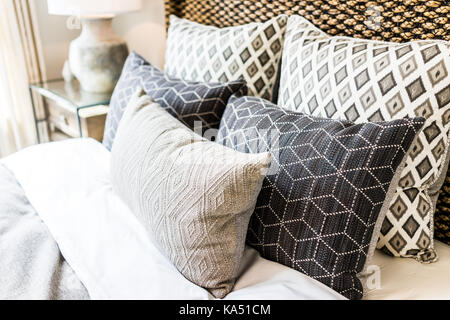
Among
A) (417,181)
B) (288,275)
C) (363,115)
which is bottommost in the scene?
(288,275)

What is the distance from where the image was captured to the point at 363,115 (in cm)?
94

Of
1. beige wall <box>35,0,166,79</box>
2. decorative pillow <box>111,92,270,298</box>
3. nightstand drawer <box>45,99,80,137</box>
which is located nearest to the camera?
decorative pillow <box>111,92,270,298</box>

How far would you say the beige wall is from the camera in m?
2.11

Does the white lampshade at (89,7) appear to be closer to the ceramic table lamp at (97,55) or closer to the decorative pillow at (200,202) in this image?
the ceramic table lamp at (97,55)

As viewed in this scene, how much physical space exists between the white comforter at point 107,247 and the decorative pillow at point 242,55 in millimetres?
486

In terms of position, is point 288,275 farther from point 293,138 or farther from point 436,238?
point 436,238

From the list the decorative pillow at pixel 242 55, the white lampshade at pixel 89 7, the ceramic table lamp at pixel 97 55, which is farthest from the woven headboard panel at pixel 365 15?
the ceramic table lamp at pixel 97 55

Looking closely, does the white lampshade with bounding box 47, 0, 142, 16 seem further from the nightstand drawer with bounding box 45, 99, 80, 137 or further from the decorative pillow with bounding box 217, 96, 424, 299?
the decorative pillow with bounding box 217, 96, 424, 299

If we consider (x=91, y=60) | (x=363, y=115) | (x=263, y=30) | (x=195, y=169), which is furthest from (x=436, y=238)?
(x=91, y=60)

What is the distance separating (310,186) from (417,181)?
0.29 m

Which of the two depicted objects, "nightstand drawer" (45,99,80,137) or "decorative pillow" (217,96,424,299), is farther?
"nightstand drawer" (45,99,80,137)

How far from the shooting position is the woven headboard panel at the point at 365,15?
3.42 feet

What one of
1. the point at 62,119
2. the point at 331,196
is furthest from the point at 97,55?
the point at 331,196

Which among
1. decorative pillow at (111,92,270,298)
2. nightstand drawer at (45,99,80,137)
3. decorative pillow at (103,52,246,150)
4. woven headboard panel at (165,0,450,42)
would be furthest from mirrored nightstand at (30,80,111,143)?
decorative pillow at (111,92,270,298)
